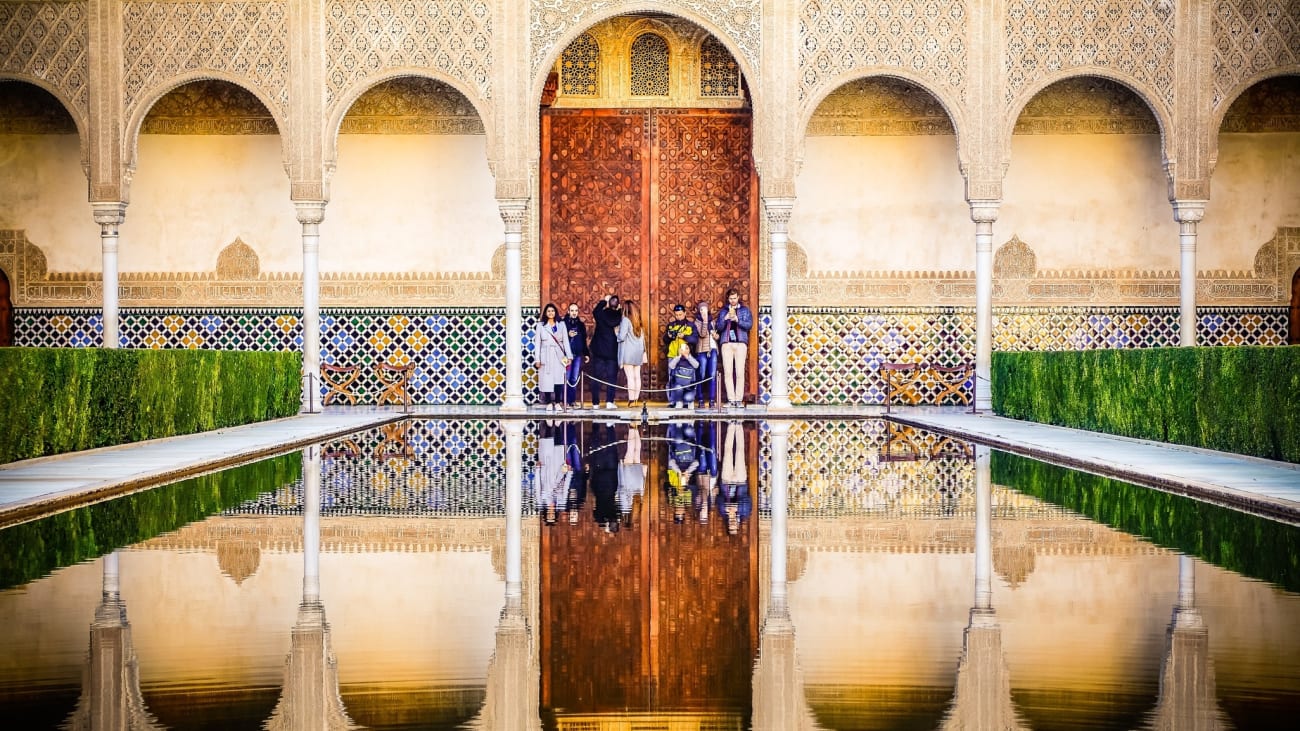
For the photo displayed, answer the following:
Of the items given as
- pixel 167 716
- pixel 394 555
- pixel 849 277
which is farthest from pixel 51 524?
pixel 849 277

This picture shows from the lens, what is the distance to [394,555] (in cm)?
517

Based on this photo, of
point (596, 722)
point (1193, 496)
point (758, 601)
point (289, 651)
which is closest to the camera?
point (596, 722)

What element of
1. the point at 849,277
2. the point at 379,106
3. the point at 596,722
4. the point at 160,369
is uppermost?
the point at 379,106

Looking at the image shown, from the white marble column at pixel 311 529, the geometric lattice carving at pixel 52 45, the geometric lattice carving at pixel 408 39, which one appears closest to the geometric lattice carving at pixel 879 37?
the geometric lattice carving at pixel 408 39

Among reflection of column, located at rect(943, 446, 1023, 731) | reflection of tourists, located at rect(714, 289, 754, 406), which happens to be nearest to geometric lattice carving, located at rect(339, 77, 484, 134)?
reflection of tourists, located at rect(714, 289, 754, 406)

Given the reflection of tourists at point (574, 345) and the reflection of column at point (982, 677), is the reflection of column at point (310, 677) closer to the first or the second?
the reflection of column at point (982, 677)

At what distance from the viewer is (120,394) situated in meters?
10.1

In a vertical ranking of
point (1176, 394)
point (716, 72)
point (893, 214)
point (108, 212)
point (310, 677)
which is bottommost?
point (310, 677)

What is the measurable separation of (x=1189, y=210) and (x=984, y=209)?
192cm

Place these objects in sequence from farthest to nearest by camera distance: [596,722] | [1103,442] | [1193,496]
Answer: [1103,442], [1193,496], [596,722]

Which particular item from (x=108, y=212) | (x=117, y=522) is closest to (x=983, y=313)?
(x=108, y=212)

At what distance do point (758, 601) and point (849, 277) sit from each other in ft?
41.0

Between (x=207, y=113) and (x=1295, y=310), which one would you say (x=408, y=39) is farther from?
(x=1295, y=310)

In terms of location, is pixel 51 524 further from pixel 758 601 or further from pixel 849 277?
pixel 849 277
